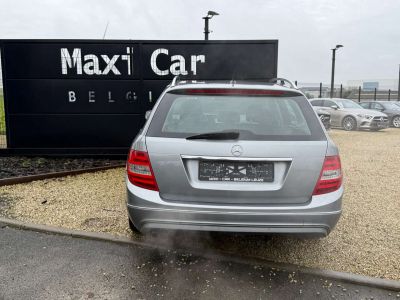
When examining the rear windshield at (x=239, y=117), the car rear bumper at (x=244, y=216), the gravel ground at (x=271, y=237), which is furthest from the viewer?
the gravel ground at (x=271, y=237)

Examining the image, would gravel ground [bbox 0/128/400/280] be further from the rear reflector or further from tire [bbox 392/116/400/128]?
tire [bbox 392/116/400/128]

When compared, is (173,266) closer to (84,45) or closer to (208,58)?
(208,58)

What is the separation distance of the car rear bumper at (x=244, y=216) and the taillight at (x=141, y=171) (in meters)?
0.07

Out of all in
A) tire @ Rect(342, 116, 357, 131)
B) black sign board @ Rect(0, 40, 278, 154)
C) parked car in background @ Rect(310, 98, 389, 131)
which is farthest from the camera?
tire @ Rect(342, 116, 357, 131)

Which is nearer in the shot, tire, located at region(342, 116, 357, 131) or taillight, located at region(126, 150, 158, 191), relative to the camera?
taillight, located at region(126, 150, 158, 191)

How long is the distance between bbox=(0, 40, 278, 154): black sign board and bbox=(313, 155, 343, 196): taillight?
14.9 feet

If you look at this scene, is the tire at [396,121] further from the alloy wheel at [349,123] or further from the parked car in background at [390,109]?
the alloy wheel at [349,123]

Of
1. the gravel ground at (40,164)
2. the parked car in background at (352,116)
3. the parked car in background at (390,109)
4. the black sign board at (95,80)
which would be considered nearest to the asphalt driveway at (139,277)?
the gravel ground at (40,164)

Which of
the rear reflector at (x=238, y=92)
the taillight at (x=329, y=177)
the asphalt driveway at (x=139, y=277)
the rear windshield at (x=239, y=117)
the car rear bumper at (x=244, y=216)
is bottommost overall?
the asphalt driveway at (x=139, y=277)

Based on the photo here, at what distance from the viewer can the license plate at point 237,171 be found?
9.05 feet

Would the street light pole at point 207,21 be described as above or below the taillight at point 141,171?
above

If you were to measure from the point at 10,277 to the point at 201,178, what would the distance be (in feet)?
5.56

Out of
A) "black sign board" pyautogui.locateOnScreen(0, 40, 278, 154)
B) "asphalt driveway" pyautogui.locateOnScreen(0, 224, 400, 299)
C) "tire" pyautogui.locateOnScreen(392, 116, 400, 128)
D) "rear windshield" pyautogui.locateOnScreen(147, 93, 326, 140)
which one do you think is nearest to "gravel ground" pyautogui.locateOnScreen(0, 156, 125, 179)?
"black sign board" pyautogui.locateOnScreen(0, 40, 278, 154)

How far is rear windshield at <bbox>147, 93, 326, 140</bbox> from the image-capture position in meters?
2.89
